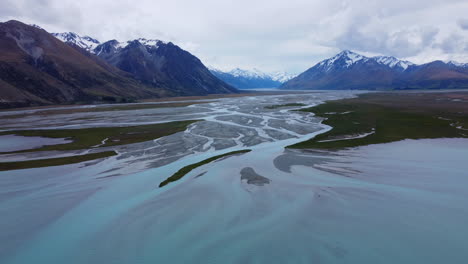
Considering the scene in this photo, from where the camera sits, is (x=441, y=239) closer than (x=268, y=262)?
No

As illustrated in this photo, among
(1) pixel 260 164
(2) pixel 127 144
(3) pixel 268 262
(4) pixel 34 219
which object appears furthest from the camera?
(2) pixel 127 144

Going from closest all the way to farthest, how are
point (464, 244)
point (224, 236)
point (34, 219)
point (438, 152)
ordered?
point (464, 244)
point (224, 236)
point (34, 219)
point (438, 152)

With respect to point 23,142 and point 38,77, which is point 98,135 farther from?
point 38,77

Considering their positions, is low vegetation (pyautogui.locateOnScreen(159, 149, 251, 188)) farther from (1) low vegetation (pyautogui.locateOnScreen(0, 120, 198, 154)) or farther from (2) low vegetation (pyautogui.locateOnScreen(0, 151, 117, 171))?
(1) low vegetation (pyautogui.locateOnScreen(0, 120, 198, 154))

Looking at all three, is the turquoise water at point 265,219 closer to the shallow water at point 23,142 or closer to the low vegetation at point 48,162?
the low vegetation at point 48,162

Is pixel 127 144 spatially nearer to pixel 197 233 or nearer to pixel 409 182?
pixel 197 233

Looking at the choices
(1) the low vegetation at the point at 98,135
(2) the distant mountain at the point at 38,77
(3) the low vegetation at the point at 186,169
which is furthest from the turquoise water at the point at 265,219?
(2) the distant mountain at the point at 38,77

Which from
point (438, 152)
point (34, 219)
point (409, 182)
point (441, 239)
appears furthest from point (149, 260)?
point (438, 152)
